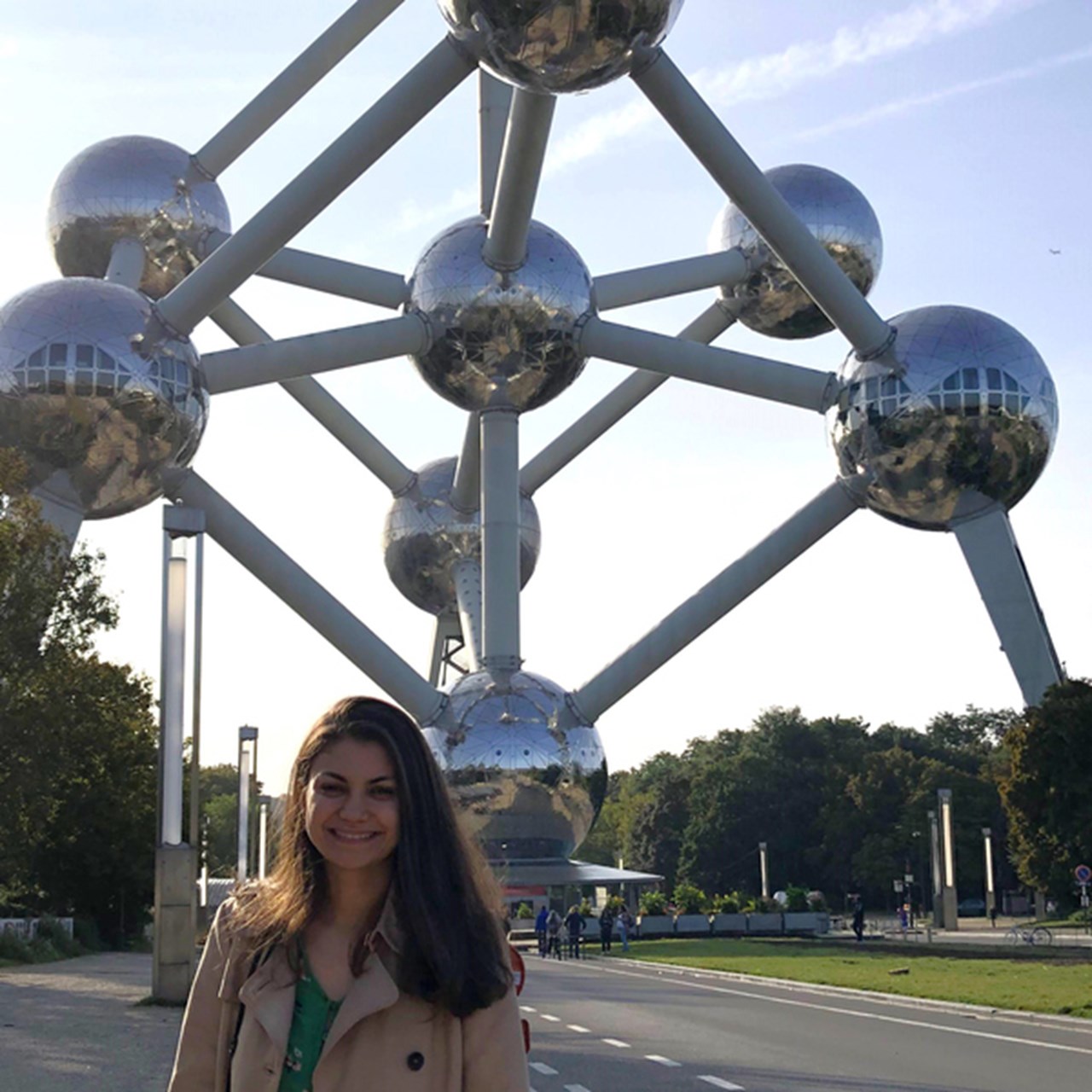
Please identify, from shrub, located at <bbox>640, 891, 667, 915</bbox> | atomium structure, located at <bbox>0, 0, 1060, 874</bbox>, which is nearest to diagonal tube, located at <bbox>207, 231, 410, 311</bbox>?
atomium structure, located at <bbox>0, 0, 1060, 874</bbox>

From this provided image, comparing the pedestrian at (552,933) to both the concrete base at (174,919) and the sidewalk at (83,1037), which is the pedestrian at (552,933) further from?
the concrete base at (174,919)

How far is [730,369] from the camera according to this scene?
20562 mm

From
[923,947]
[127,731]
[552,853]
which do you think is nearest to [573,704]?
[552,853]

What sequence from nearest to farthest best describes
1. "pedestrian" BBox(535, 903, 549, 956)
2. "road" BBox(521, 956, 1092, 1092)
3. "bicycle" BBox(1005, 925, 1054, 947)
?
1. "road" BBox(521, 956, 1092, 1092)
2. "pedestrian" BBox(535, 903, 549, 956)
3. "bicycle" BBox(1005, 925, 1054, 947)

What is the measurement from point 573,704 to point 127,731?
51.9ft

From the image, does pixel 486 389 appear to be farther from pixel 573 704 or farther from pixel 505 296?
pixel 573 704

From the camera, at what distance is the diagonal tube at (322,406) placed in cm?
2320

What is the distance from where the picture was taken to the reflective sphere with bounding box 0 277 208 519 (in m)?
17.5

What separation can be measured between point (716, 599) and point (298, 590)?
14.5 feet

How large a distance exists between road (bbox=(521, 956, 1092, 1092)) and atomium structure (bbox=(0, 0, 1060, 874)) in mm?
3308

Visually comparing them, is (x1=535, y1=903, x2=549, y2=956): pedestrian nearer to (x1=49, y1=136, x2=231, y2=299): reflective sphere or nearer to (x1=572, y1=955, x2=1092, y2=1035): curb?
(x1=572, y1=955, x2=1092, y2=1035): curb

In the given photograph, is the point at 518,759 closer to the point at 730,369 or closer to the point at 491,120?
the point at 730,369

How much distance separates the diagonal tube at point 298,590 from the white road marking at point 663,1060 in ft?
26.4

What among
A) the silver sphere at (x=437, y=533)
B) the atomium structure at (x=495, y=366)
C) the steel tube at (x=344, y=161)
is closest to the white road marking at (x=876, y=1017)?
the atomium structure at (x=495, y=366)
